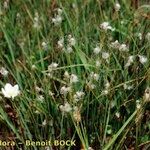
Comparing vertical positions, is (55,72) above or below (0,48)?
below

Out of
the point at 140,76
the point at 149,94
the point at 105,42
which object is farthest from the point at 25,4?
the point at 149,94

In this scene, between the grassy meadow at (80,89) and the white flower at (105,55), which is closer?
the grassy meadow at (80,89)

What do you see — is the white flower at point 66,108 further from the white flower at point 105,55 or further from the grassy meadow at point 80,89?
the white flower at point 105,55

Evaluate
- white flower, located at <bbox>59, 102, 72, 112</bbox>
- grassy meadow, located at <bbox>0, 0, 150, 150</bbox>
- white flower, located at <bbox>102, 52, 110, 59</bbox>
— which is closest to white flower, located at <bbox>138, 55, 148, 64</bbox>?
grassy meadow, located at <bbox>0, 0, 150, 150</bbox>

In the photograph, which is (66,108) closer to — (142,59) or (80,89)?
(80,89)

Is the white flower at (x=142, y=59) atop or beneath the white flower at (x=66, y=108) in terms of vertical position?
atop

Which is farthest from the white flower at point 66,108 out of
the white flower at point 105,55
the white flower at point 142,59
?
the white flower at point 142,59

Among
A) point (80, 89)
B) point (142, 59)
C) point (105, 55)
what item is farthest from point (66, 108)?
point (142, 59)

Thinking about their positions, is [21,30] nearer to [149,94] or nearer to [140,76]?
[140,76]
